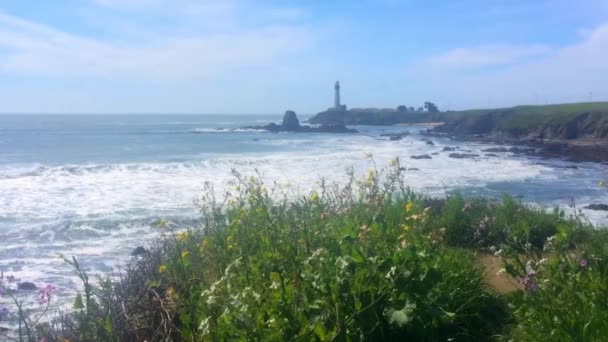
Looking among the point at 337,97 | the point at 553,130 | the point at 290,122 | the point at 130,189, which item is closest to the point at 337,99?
the point at 337,97

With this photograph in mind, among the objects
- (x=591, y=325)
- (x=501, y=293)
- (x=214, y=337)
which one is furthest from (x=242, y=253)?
(x=591, y=325)

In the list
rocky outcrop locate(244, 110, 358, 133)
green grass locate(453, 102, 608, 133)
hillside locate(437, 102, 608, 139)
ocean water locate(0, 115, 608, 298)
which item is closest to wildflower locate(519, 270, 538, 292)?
ocean water locate(0, 115, 608, 298)

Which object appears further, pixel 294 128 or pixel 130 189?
pixel 294 128

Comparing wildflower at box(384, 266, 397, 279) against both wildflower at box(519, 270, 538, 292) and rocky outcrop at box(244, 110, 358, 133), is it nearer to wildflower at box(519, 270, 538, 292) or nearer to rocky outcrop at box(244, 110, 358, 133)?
wildflower at box(519, 270, 538, 292)

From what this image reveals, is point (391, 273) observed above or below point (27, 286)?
above

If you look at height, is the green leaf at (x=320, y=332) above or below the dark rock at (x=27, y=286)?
above

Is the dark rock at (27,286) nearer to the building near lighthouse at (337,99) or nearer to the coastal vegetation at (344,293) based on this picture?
the coastal vegetation at (344,293)

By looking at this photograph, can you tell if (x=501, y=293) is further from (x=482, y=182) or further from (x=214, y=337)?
(x=482, y=182)

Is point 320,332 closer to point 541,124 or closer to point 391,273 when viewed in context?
point 391,273

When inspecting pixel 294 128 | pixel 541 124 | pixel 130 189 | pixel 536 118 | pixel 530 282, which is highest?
pixel 530 282

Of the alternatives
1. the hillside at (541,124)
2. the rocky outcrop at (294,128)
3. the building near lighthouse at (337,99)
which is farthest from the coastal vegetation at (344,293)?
the building near lighthouse at (337,99)

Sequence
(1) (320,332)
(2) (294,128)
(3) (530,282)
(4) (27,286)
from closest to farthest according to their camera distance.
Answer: (1) (320,332) < (3) (530,282) < (4) (27,286) < (2) (294,128)

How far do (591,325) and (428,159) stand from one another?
1139 inches

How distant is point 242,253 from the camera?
484cm
